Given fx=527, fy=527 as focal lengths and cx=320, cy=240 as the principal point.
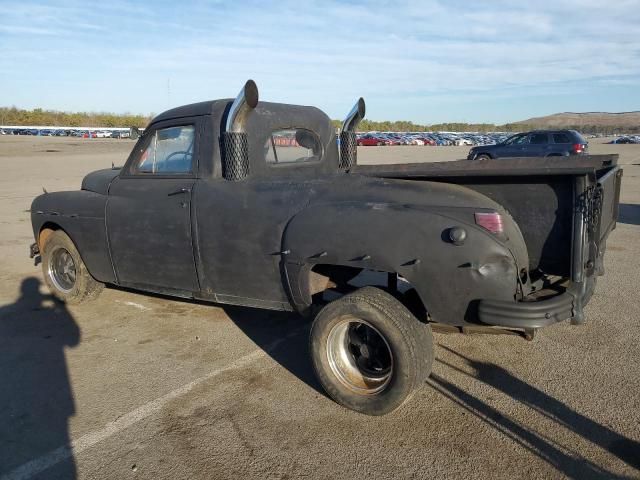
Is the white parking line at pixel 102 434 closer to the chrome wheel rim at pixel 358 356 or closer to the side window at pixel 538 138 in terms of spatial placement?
the chrome wheel rim at pixel 358 356

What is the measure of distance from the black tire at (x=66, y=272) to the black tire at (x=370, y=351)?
305 centimetres

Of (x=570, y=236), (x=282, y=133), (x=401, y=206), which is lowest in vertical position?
(x=570, y=236)

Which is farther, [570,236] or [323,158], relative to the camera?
[323,158]

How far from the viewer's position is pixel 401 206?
10.6 ft

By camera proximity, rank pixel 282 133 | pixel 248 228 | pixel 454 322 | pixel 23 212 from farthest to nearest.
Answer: pixel 23 212 → pixel 282 133 → pixel 248 228 → pixel 454 322

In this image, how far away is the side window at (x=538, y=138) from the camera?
64.3 ft

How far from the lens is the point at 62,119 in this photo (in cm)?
11675

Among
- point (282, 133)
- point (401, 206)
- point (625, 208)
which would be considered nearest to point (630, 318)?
point (401, 206)

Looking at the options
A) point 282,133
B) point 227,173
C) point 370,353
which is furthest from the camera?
point 282,133

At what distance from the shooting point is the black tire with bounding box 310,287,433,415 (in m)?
3.12

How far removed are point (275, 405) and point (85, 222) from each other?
2783mm

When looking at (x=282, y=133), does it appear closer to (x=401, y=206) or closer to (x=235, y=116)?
(x=235, y=116)

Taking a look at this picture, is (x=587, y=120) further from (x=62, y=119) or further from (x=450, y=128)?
(x=62, y=119)

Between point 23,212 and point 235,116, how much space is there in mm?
9287
